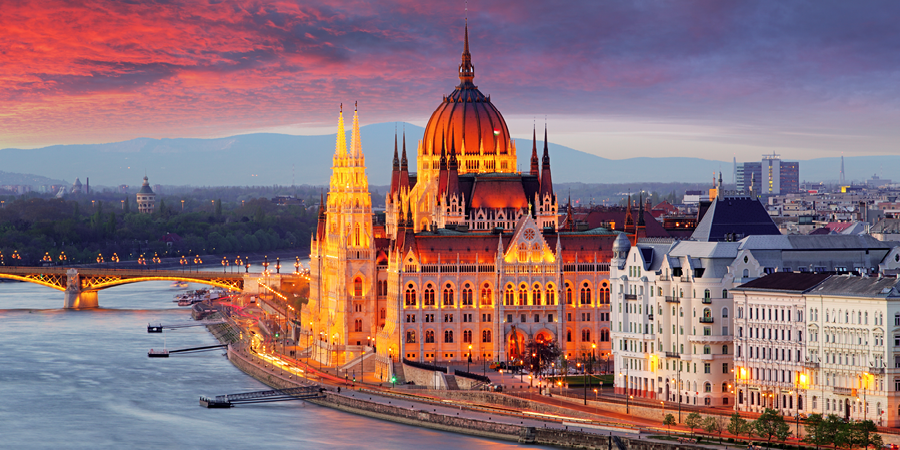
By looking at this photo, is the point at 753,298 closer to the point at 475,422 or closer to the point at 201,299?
the point at 475,422

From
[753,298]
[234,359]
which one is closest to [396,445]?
[753,298]

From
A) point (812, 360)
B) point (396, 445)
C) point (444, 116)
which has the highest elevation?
point (444, 116)

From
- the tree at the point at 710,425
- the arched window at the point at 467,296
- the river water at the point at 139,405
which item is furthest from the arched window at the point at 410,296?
the tree at the point at 710,425

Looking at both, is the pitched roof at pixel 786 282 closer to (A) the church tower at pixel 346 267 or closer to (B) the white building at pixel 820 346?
(B) the white building at pixel 820 346

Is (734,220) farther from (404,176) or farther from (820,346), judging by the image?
(404,176)

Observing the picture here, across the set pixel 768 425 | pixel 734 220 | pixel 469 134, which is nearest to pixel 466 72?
pixel 469 134

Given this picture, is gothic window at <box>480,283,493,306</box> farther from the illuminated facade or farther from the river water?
the river water

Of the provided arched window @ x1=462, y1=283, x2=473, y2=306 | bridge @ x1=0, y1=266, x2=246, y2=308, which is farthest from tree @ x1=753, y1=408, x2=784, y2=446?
bridge @ x1=0, y1=266, x2=246, y2=308
